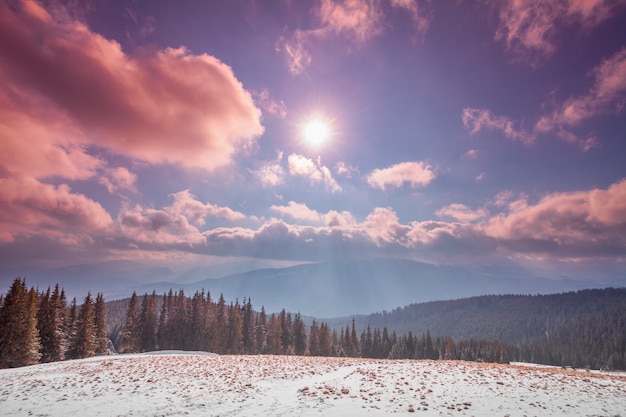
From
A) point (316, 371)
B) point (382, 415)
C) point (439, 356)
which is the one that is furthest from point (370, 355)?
point (382, 415)

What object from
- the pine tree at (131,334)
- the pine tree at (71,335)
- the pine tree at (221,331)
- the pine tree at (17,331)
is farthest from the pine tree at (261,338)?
the pine tree at (17,331)

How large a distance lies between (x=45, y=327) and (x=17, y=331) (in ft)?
30.8

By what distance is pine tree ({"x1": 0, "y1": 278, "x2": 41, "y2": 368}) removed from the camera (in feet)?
163

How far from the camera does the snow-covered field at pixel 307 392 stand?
19922mm

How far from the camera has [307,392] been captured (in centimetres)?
2338

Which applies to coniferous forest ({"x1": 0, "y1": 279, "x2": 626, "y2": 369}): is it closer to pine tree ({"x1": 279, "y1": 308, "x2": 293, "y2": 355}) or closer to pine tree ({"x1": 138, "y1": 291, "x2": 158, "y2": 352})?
pine tree ({"x1": 138, "y1": 291, "x2": 158, "y2": 352})

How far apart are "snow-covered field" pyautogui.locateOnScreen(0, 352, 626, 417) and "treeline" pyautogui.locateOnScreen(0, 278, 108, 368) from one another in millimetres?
25962

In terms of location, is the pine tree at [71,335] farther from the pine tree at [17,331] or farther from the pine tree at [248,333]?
the pine tree at [248,333]

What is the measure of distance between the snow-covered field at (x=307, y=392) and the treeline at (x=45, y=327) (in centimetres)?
2596

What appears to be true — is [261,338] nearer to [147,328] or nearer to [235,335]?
[235,335]

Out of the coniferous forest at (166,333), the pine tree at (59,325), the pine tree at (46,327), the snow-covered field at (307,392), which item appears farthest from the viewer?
the pine tree at (59,325)

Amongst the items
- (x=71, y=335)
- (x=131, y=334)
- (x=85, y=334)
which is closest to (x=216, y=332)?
(x=131, y=334)

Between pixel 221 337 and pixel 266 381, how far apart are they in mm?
69319

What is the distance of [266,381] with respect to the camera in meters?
27.0
